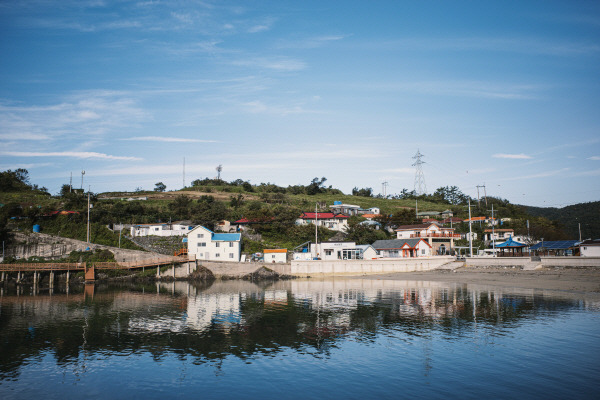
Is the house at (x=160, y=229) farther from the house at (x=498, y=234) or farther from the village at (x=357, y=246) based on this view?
the house at (x=498, y=234)

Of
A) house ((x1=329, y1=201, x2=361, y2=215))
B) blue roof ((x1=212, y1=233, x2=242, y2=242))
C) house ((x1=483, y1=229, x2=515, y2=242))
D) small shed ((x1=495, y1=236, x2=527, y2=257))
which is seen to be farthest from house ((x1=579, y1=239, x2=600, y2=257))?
blue roof ((x1=212, y1=233, x2=242, y2=242))

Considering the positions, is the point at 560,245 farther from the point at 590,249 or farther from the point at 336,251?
the point at 336,251

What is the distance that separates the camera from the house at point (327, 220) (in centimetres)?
9465

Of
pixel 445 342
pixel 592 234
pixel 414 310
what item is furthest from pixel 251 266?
pixel 592 234

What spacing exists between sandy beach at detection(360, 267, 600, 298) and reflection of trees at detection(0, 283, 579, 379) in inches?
309

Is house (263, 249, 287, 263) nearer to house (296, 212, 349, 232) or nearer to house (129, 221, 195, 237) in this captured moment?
house (296, 212, 349, 232)

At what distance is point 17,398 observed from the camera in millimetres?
17703

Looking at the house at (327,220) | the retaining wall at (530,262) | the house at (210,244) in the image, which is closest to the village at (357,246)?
the house at (210,244)

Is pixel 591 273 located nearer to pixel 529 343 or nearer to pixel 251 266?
pixel 529 343

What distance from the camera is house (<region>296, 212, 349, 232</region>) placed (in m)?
94.7

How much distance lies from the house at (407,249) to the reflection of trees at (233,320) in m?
25.6

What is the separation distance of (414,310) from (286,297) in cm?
1646

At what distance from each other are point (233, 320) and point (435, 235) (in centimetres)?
6043

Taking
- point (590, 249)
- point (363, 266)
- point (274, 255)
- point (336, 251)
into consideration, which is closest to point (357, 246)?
point (336, 251)
